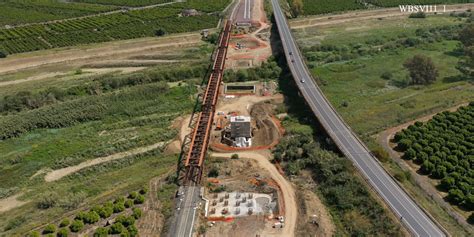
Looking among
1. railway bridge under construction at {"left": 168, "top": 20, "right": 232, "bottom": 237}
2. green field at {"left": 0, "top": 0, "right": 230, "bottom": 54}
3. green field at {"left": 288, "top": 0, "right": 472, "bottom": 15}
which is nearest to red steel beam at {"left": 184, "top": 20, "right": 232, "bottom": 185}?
railway bridge under construction at {"left": 168, "top": 20, "right": 232, "bottom": 237}

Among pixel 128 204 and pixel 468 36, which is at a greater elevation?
pixel 468 36

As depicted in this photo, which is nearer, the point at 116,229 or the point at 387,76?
the point at 116,229

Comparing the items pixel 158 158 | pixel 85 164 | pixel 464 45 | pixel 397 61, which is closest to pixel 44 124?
Answer: pixel 85 164

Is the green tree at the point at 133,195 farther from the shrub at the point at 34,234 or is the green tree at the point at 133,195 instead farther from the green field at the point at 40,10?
the green field at the point at 40,10

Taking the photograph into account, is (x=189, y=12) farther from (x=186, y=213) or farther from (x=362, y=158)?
(x=186, y=213)

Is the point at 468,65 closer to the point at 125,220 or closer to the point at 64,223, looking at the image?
the point at 125,220

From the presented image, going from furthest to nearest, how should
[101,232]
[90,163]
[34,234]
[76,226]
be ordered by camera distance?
[90,163] → [76,226] → [101,232] → [34,234]

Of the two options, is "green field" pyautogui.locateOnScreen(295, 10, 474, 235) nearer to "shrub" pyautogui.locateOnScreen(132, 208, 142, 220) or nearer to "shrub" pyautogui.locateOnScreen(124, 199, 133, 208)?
"shrub" pyautogui.locateOnScreen(132, 208, 142, 220)

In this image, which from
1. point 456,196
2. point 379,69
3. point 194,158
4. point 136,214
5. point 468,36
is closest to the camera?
point 136,214

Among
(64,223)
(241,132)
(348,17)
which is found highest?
(348,17)

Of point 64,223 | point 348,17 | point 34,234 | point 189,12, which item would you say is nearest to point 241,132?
point 64,223
